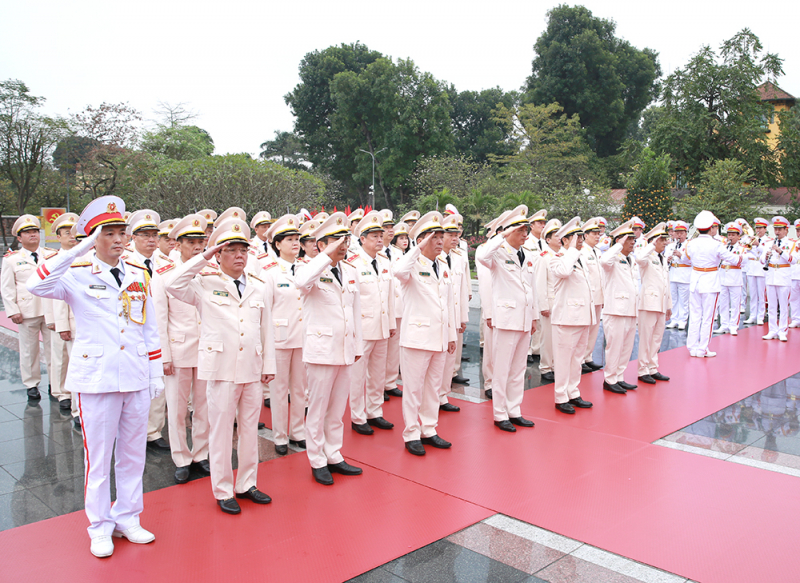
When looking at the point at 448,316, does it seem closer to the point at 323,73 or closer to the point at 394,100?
the point at 394,100

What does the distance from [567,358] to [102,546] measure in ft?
14.7

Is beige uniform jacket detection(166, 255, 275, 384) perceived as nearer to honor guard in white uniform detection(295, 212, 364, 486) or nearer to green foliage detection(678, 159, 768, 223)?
honor guard in white uniform detection(295, 212, 364, 486)

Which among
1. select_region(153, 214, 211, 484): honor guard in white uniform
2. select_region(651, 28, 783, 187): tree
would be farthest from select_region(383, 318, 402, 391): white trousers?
select_region(651, 28, 783, 187): tree

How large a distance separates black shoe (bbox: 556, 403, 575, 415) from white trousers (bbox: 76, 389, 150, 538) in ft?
13.3

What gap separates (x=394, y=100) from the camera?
116ft

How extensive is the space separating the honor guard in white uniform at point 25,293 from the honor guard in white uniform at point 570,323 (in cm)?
555

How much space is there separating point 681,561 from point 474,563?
115 centimetres

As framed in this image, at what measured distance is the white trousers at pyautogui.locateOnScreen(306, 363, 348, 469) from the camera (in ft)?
14.4

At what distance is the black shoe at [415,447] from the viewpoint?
4838mm

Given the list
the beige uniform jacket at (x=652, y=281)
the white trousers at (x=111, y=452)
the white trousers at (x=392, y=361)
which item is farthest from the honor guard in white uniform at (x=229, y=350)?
the beige uniform jacket at (x=652, y=281)

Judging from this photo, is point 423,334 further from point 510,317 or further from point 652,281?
point 652,281

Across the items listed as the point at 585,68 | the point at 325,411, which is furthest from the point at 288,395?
the point at 585,68

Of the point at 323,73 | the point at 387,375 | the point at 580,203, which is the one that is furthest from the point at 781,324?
the point at 323,73

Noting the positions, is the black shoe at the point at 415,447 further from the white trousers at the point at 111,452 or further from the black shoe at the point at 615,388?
the black shoe at the point at 615,388
